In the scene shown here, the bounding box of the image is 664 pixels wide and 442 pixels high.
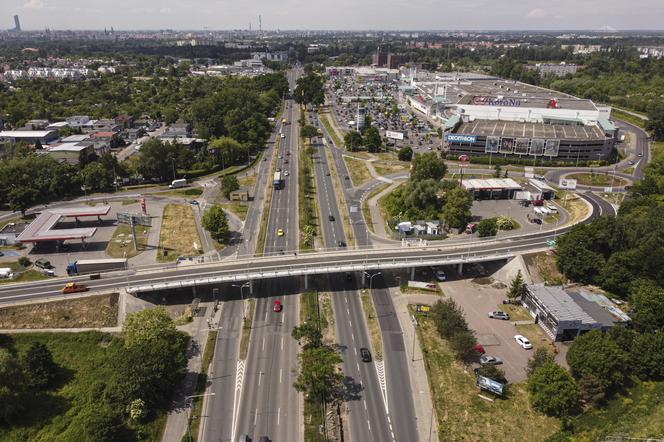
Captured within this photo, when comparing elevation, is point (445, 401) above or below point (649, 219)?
below

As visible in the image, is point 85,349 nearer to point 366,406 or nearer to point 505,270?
point 366,406

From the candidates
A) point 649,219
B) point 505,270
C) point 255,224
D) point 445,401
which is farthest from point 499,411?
point 255,224

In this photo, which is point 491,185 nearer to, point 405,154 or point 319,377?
point 405,154

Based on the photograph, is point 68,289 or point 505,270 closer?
point 68,289

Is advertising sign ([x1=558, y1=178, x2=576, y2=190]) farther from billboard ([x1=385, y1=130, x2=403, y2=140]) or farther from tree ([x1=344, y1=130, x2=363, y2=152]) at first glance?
tree ([x1=344, y1=130, x2=363, y2=152])

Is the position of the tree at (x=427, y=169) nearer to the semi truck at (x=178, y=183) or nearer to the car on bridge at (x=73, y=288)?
the semi truck at (x=178, y=183)

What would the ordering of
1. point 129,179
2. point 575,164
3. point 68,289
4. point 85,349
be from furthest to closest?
point 575,164 → point 129,179 → point 68,289 → point 85,349

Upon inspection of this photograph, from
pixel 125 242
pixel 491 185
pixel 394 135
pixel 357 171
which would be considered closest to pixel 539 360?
pixel 491 185
